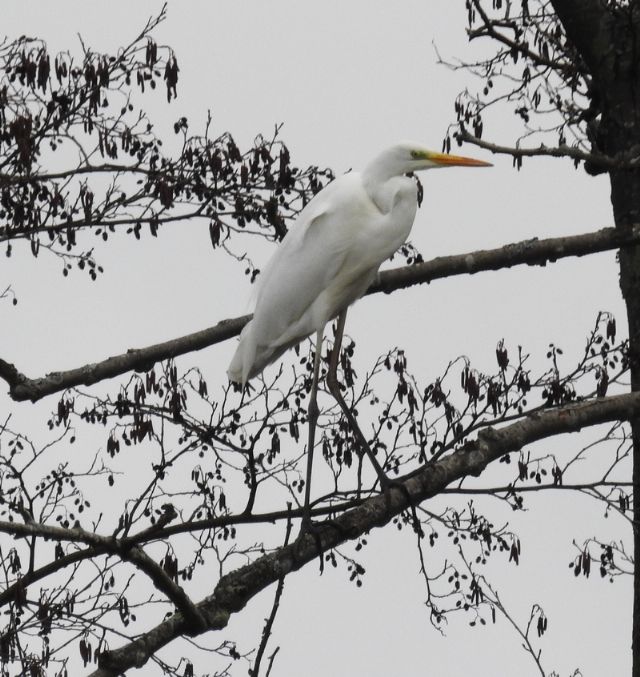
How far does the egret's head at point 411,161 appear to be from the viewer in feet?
21.4

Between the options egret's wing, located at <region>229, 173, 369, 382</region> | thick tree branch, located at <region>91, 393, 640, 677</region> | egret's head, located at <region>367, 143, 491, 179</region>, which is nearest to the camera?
thick tree branch, located at <region>91, 393, 640, 677</region>

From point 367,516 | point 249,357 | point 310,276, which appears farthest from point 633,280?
point 367,516

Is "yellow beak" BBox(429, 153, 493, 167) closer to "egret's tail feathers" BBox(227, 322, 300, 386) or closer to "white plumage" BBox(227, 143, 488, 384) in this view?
"white plumage" BBox(227, 143, 488, 384)

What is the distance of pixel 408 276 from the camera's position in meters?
6.63

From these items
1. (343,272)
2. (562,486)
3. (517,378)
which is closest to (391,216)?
(343,272)

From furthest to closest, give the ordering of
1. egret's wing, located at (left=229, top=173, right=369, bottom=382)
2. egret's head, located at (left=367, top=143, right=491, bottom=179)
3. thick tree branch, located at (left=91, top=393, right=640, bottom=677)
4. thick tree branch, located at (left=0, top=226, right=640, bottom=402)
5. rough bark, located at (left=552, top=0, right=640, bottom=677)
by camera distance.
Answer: egret's wing, located at (left=229, top=173, right=369, bottom=382)
rough bark, located at (left=552, top=0, right=640, bottom=677)
egret's head, located at (left=367, top=143, right=491, bottom=179)
thick tree branch, located at (left=0, top=226, right=640, bottom=402)
thick tree branch, located at (left=91, top=393, right=640, bottom=677)

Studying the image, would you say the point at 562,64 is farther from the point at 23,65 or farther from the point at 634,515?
the point at 23,65

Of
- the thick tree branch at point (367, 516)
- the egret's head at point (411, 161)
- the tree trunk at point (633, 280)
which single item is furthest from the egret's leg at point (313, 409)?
the tree trunk at point (633, 280)

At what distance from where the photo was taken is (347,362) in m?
7.49

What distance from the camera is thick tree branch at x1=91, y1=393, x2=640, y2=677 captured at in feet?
15.7

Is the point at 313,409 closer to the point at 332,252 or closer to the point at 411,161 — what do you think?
the point at 332,252

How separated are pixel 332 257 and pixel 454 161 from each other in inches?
29.9

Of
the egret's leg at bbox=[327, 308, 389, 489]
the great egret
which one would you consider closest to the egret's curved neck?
the great egret

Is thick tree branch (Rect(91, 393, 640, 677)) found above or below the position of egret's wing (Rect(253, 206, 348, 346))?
below
